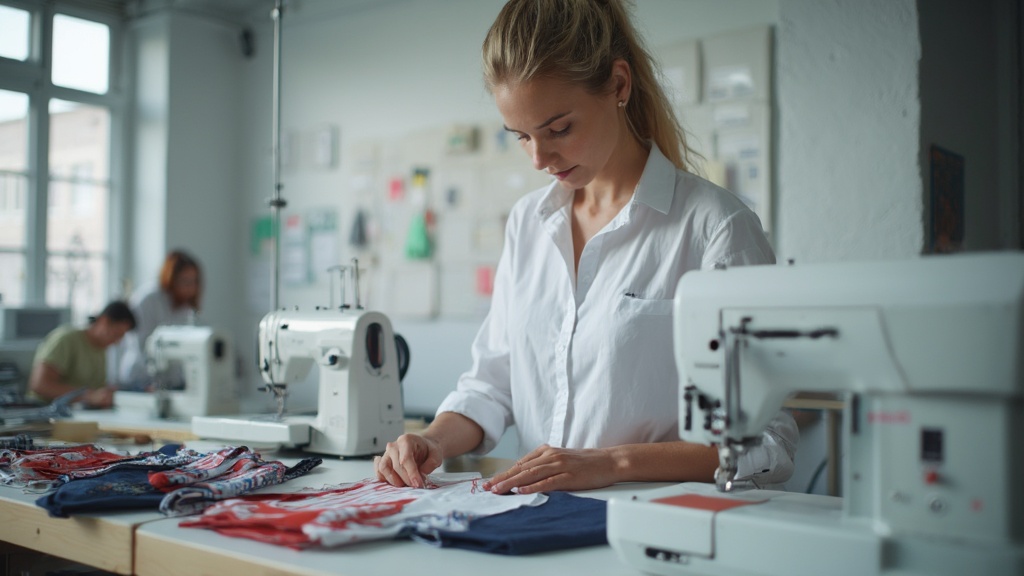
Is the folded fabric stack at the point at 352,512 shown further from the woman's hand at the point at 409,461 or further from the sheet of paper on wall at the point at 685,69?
the sheet of paper on wall at the point at 685,69

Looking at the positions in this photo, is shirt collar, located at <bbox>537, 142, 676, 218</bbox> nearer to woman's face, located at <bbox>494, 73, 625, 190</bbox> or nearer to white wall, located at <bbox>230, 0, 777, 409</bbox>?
woman's face, located at <bbox>494, 73, 625, 190</bbox>

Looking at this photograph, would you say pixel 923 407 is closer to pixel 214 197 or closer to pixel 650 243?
pixel 650 243

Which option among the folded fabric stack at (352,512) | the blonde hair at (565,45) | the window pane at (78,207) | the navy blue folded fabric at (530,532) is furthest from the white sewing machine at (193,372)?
the window pane at (78,207)

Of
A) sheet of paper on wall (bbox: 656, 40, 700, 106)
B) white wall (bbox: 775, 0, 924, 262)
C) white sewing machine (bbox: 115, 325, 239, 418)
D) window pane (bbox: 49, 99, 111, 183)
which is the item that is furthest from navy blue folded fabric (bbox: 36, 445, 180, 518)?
window pane (bbox: 49, 99, 111, 183)

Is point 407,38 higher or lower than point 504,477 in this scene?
higher

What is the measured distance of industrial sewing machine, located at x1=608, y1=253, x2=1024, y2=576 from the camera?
2.75ft

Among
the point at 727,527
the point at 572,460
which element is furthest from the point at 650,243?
the point at 727,527

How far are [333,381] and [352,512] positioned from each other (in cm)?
90

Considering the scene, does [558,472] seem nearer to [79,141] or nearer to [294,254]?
[294,254]

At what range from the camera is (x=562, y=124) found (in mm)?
1492

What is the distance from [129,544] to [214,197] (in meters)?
5.25

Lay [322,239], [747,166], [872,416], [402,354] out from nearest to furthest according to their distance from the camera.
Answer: [872,416], [402,354], [747,166], [322,239]

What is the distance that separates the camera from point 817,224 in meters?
3.29

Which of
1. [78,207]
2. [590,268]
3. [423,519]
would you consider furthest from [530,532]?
[78,207]
